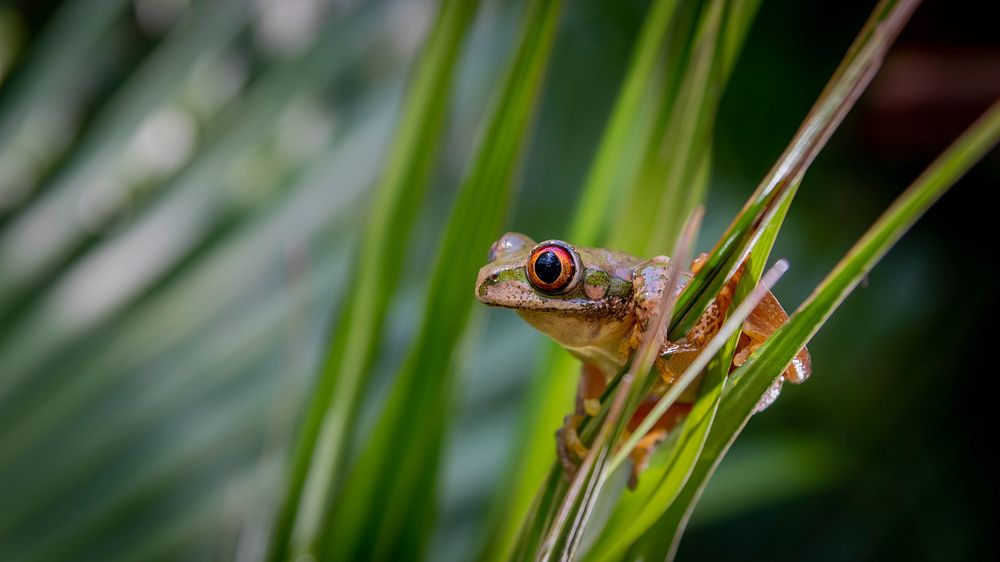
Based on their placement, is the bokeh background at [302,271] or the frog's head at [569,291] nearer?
the frog's head at [569,291]

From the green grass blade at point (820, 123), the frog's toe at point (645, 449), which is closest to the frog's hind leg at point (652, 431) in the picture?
the frog's toe at point (645, 449)

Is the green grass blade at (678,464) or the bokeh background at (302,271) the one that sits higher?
the bokeh background at (302,271)

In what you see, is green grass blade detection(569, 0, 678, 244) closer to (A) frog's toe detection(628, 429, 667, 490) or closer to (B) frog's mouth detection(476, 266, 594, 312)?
(B) frog's mouth detection(476, 266, 594, 312)

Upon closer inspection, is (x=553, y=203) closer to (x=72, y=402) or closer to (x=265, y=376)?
(x=265, y=376)

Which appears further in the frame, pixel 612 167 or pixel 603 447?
pixel 612 167

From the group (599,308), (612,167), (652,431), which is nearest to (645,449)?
(652,431)

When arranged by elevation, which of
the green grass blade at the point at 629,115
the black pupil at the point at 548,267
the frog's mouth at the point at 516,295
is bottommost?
the frog's mouth at the point at 516,295

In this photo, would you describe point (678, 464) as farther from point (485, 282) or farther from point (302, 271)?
point (302, 271)

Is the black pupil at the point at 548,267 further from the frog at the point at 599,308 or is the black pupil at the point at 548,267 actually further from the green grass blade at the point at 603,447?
the green grass blade at the point at 603,447
